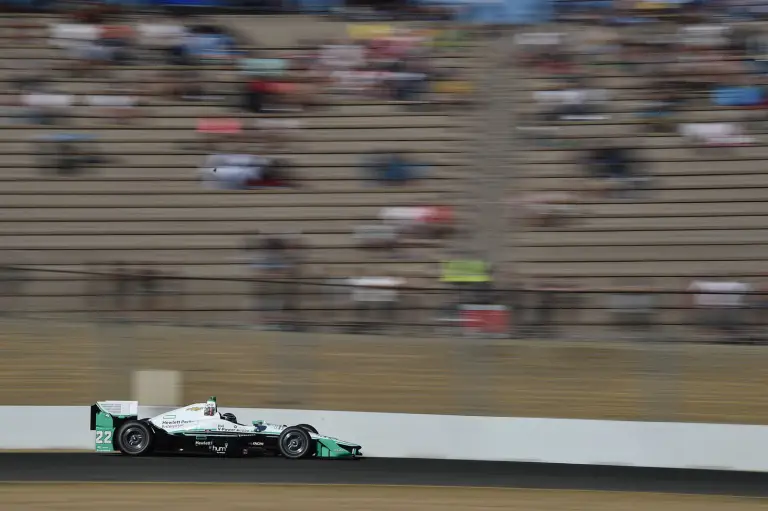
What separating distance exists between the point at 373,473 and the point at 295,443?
705 millimetres

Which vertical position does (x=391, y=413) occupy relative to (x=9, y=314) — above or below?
below

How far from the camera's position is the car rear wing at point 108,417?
8.84m

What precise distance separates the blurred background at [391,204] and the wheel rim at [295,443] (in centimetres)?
69

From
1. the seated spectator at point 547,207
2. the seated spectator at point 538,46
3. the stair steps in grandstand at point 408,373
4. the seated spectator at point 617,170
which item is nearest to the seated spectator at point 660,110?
the seated spectator at point 617,170

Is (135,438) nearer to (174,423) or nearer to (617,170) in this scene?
(174,423)

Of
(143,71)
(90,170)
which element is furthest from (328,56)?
(90,170)

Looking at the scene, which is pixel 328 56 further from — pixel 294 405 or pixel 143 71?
pixel 294 405

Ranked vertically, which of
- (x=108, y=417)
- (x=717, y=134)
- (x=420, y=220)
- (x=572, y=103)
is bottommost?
(x=108, y=417)

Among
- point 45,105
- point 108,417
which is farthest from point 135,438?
point 45,105

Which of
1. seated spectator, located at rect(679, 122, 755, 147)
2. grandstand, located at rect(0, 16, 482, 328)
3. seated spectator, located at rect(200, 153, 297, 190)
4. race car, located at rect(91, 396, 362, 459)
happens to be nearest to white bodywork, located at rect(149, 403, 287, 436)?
race car, located at rect(91, 396, 362, 459)

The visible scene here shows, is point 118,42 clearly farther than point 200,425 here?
Yes

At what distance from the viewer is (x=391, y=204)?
12.9 metres

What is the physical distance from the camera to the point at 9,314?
1038 cm

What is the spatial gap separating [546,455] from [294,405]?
2290mm
